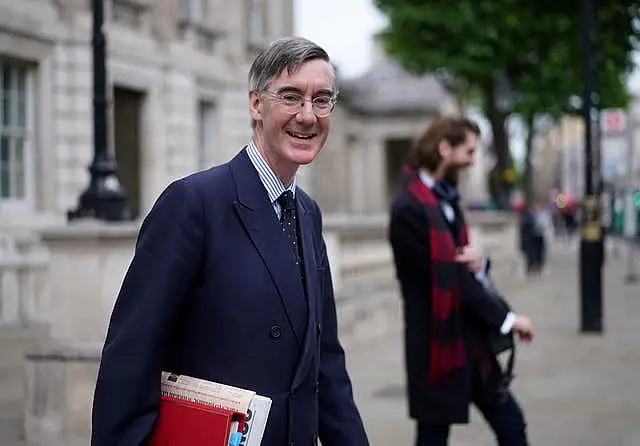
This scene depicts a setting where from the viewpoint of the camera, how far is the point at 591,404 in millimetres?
8266

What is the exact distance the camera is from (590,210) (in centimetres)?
1224

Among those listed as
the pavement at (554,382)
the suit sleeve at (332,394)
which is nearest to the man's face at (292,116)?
the suit sleeve at (332,394)

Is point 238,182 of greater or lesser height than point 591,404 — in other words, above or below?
above

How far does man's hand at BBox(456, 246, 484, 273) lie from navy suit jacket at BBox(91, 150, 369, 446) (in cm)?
213

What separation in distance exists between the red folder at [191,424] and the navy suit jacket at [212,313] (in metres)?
0.04

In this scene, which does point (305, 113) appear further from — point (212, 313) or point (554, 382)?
point (554, 382)

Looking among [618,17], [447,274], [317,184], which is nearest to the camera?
[447,274]

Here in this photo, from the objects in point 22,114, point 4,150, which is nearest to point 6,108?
point 22,114

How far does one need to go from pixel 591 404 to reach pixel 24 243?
8284 mm

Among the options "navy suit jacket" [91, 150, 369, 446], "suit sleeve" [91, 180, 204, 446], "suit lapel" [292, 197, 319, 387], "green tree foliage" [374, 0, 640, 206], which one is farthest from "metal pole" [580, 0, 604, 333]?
"green tree foliage" [374, 0, 640, 206]

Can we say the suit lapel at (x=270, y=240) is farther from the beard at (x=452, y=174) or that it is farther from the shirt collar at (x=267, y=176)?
the beard at (x=452, y=174)

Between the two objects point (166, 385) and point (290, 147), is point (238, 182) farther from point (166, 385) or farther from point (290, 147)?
point (166, 385)

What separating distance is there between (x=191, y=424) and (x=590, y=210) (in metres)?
10.3

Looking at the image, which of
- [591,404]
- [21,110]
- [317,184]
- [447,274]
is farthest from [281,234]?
[317,184]
